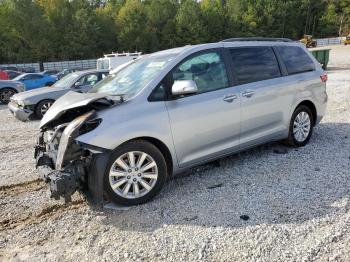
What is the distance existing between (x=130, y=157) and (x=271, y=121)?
2387 mm

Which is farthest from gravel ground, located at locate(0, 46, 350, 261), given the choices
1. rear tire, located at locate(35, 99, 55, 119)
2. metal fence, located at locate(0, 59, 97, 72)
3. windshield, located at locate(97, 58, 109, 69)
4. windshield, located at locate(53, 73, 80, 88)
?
metal fence, located at locate(0, 59, 97, 72)

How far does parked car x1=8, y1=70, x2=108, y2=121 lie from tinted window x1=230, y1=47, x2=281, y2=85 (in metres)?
5.53

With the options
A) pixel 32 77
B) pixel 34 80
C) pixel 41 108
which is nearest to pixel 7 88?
pixel 34 80

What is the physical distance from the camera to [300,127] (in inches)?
230

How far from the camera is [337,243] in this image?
316cm

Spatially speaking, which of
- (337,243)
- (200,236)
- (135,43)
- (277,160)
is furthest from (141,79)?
(135,43)

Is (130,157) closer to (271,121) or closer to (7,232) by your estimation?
(7,232)

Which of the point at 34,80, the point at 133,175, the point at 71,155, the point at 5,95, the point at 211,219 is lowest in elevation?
the point at 5,95

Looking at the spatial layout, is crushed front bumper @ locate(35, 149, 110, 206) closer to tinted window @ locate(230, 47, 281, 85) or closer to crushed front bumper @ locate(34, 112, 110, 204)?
crushed front bumper @ locate(34, 112, 110, 204)

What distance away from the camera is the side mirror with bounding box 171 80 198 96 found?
4.12 m

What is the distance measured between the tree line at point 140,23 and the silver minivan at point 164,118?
2335 inches

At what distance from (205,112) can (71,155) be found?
1.70 metres

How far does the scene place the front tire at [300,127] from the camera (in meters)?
5.70

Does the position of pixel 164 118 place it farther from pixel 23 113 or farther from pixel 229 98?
pixel 23 113
